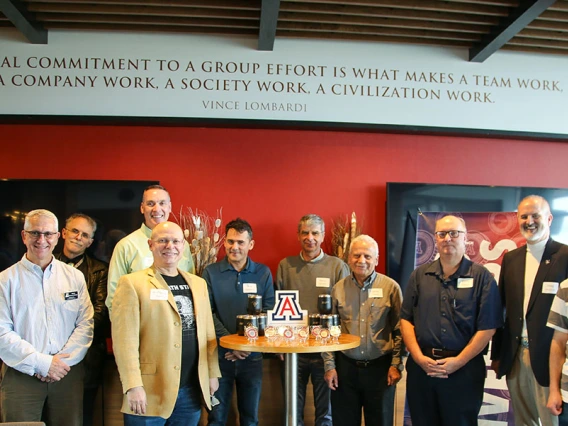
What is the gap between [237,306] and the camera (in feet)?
13.0

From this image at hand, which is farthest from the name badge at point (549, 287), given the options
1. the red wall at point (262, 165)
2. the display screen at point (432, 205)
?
the red wall at point (262, 165)

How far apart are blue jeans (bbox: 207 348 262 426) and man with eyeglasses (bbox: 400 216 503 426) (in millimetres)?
1070

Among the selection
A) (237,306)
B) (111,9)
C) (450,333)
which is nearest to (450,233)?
(450,333)

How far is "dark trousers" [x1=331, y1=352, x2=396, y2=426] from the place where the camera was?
11.5ft

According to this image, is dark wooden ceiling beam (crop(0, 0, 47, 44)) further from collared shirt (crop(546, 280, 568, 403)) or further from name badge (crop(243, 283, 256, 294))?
collared shirt (crop(546, 280, 568, 403))

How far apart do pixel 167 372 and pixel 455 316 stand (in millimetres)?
1752

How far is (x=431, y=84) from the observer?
5355mm

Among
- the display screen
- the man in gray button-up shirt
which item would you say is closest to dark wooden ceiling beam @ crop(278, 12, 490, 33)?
the display screen

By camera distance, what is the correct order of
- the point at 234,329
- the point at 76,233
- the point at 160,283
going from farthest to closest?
the point at 76,233 → the point at 234,329 → the point at 160,283

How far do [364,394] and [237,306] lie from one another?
109 cm

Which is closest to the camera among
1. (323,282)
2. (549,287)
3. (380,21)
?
(549,287)

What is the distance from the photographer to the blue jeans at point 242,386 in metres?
3.79

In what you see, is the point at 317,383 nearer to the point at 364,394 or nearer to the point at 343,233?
the point at 364,394

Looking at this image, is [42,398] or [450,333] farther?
[450,333]
